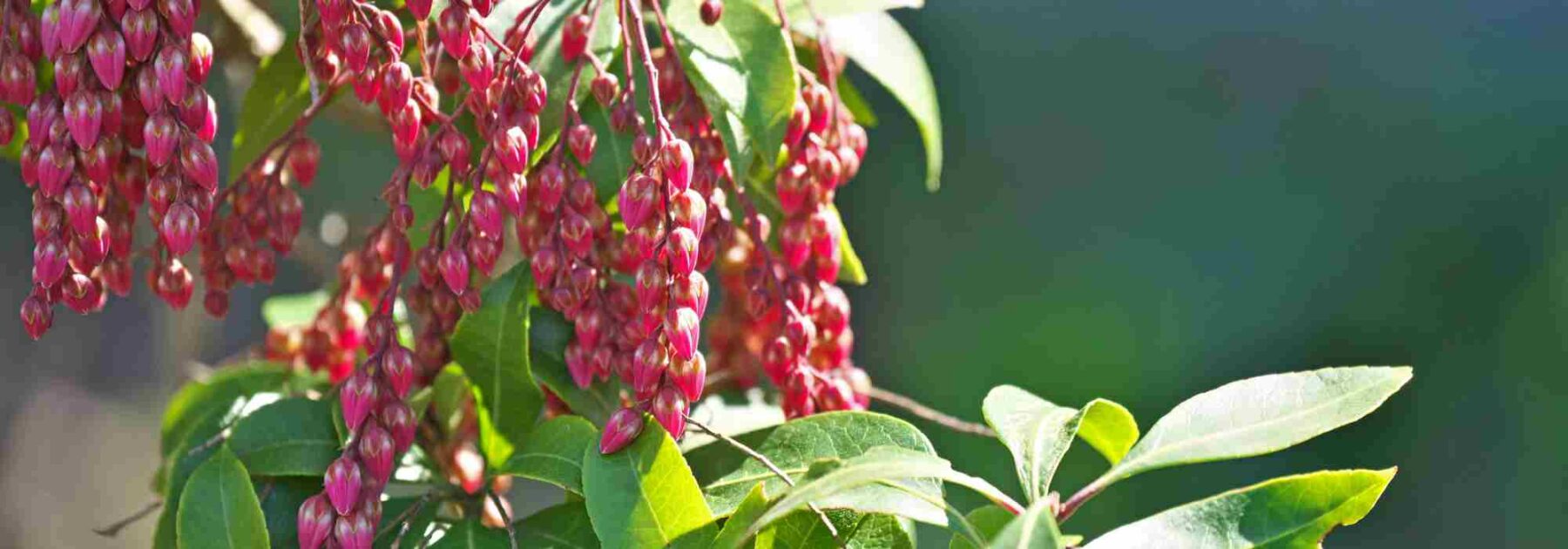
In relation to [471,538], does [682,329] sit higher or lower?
higher

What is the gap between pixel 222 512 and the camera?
0.56m

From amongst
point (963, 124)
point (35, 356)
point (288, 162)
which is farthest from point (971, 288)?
point (288, 162)

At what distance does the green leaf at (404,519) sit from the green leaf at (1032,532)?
27 cm

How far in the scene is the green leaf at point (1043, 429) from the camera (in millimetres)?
509

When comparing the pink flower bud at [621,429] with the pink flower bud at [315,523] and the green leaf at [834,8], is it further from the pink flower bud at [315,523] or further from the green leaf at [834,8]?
the green leaf at [834,8]

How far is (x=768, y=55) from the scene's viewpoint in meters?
0.60

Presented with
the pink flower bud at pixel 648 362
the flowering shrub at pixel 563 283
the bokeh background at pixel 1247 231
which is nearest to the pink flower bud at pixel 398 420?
the flowering shrub at pixel 563 283

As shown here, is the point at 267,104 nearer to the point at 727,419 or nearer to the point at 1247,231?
the point at 727,419

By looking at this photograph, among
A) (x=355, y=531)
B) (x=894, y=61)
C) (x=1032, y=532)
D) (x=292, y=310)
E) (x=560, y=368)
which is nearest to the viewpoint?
(x=1032, y=532)

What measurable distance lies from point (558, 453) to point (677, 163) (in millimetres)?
139

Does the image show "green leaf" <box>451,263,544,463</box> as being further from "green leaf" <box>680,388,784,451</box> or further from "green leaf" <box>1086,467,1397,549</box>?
"green leaf" <box>1086,467,1397,549</box>

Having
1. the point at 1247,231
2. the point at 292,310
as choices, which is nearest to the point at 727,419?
the point at 292,310

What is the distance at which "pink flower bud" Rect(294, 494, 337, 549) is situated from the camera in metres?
0.53

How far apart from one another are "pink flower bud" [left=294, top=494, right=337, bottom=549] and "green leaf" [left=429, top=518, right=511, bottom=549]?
0.18 ft
